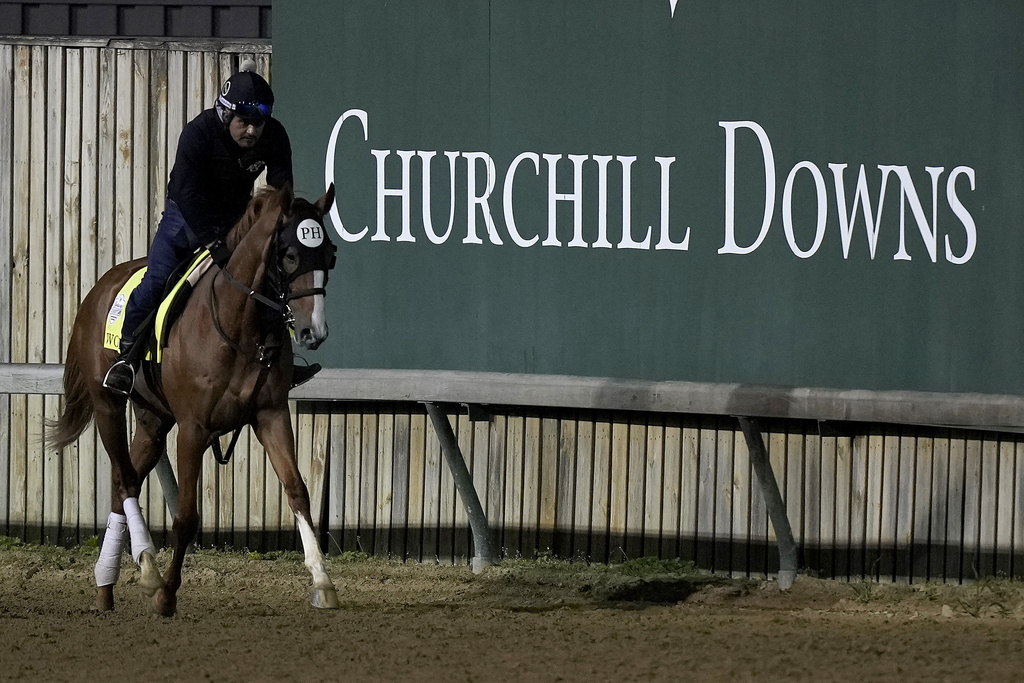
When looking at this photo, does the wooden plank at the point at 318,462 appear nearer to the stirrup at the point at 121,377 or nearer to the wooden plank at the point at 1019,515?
A: the stirrup at the point at 121,377

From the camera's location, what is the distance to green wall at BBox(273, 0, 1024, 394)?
8.32 metres

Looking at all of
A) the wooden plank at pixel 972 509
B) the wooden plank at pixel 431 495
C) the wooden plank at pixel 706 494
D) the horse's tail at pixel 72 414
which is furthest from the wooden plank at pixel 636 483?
the horse's tail at pixel 72 414

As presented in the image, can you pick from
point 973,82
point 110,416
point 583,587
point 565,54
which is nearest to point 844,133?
point 973,82

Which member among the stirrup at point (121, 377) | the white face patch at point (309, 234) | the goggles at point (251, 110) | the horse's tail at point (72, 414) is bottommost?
the horse's tail at point (72, 414)

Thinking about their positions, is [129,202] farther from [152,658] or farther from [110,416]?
[152,658]

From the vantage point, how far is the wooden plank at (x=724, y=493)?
8.98 m

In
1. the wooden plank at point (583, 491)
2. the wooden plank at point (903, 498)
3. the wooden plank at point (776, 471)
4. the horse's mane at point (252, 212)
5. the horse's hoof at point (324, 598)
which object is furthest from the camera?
the wooden plank at point (583, 491)

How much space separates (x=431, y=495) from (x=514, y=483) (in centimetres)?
53

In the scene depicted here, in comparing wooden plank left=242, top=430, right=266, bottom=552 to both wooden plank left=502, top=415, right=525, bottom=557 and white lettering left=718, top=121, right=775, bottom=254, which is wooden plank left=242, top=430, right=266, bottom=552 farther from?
white lettering left=718, top=121, right=775, bottom=254

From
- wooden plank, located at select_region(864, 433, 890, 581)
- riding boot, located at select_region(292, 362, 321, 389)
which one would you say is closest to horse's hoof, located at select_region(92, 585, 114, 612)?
riding boot, located at select_region(292, 362, 321, 389)

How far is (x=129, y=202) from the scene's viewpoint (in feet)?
31.0

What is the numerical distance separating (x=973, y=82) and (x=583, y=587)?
3.55m

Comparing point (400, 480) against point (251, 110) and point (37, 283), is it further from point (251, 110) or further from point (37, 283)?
point (251, 110)

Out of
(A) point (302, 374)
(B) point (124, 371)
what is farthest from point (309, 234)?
(B) point (124, 371)
